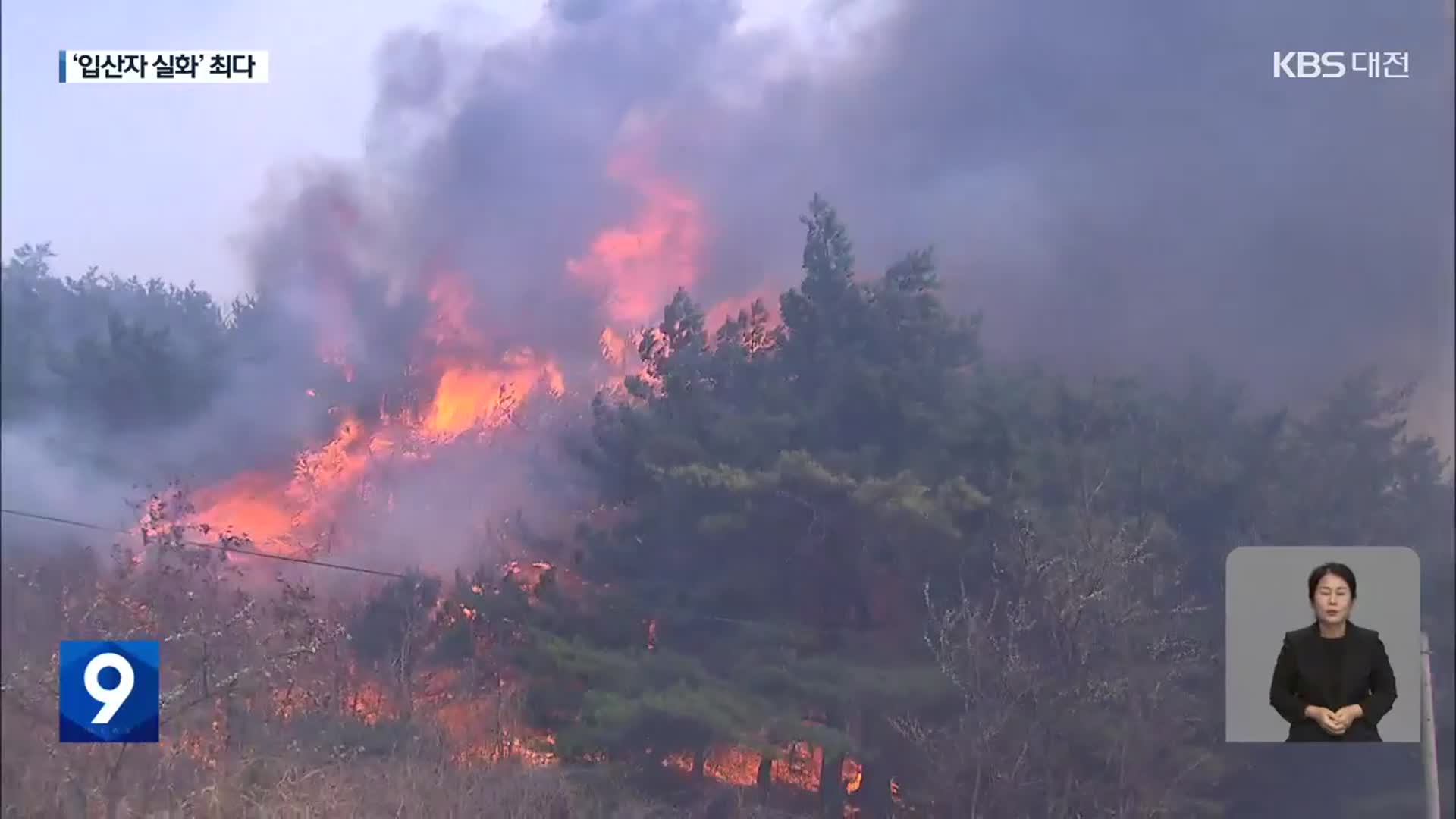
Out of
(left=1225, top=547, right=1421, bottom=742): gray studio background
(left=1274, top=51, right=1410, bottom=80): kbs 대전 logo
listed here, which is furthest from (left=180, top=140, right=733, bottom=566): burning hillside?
(left=1274, top=51, right=1410, bottom=80): kbs 대전 logo

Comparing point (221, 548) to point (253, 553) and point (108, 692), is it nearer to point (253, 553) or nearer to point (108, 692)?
point (253, 553)

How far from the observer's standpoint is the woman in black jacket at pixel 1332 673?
385 centimetres

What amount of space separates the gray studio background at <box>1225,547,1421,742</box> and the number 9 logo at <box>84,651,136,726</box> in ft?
15.0

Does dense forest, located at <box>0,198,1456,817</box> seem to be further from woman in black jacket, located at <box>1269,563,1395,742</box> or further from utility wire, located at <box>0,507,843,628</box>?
woman in black jacket, located at <box>1269,563,1395,742</box>

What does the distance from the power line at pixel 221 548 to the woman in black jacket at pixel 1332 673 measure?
368cm

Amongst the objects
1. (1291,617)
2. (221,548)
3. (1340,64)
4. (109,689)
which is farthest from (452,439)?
(1340,64)

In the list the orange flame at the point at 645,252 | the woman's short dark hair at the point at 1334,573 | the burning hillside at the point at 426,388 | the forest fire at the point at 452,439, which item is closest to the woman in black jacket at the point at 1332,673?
the woman's short dark hair at the point at 1334,573

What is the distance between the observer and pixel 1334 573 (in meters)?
3.94

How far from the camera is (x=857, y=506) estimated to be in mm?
4324

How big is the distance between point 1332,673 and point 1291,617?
0.24 m

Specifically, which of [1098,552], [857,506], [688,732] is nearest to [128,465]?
[688,732]

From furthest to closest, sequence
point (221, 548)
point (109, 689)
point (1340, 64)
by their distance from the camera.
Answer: point (221, 548) < point (109, 689) < point (1340, 64)

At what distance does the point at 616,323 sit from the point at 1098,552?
Result: 2298 millimetres

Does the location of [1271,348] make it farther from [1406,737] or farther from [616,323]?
[616,323]
